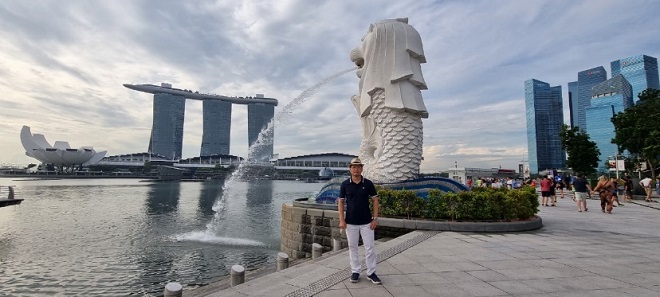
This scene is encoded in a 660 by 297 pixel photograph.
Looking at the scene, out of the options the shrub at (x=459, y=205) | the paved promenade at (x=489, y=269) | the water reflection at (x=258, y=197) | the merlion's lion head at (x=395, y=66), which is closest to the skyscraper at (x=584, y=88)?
the water reflection at (x=258, y=197)

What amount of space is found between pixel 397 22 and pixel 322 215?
8011mm

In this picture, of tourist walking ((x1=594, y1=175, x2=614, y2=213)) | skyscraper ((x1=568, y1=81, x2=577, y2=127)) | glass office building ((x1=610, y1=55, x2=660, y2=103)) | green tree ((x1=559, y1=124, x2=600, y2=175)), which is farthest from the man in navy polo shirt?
skyscraper ((x1=568, y1=81, x2=577, y2=127))

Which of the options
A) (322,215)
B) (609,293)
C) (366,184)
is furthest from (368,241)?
(322,215)

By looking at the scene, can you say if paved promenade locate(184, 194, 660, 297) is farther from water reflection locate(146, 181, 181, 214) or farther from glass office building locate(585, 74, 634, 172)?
glass office building locate(585, 74, 634, 172)

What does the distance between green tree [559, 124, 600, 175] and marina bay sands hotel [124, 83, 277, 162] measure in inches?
4736

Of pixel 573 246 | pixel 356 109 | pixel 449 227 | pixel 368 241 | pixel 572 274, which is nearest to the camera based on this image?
pixel 368 241

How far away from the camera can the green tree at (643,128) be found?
71.2 feet

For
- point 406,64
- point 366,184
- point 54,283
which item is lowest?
point 54,283

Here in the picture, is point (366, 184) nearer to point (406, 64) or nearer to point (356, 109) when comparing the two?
point (406, 64)

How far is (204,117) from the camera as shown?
15550cm

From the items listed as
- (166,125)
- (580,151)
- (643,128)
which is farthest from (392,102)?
(166,125)

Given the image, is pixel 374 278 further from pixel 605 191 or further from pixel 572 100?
pixel 572 100

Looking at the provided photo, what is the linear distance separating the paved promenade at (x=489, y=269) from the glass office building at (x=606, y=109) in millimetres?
94486

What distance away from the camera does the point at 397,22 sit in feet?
44.5
